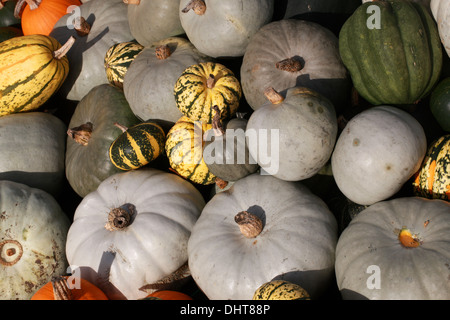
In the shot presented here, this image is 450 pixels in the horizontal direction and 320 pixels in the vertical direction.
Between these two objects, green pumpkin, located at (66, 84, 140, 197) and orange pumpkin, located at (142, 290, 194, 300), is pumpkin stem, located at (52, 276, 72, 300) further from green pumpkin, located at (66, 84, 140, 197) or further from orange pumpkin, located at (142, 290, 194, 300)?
green pumpkin, located at (66, 84, 140, 197)

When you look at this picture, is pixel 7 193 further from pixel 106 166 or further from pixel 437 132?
pixel 437 132

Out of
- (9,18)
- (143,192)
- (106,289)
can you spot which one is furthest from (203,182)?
(9,18)

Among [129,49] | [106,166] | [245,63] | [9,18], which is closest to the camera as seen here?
[245,63]

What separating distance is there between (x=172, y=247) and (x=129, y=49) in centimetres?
176

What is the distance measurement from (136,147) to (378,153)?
60.0 inches

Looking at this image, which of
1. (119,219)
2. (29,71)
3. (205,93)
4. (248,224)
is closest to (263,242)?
(248,224)

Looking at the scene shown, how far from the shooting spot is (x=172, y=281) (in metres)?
2.64

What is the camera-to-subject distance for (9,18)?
4.60 m

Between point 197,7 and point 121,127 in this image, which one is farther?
point 121,127

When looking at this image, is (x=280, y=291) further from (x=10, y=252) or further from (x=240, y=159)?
(x=10, y=252)

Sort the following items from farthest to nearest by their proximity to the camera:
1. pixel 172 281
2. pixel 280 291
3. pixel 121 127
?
pixel 121 127
pixel 172 281
pixel 280 291

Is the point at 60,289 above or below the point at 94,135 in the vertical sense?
below

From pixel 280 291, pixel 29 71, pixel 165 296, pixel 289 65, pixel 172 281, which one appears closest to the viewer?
pixel 280 291

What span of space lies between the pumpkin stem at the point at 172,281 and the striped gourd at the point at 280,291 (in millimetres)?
732
